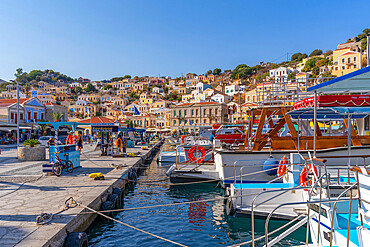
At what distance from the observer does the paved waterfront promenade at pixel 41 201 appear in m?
6.55

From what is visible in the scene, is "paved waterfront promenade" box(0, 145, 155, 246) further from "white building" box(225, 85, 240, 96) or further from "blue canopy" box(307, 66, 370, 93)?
"white building" box(225, 85, 240, 96)

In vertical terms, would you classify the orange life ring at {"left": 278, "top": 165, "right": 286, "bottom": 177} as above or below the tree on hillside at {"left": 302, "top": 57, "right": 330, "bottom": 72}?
below

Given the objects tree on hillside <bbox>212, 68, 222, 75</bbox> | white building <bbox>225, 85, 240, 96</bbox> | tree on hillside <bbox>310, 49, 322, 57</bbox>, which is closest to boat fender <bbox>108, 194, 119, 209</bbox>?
white building <bbox>225, 85, 240, 96</bbox>

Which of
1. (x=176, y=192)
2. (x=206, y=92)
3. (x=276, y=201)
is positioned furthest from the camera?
(x=206, y=92)

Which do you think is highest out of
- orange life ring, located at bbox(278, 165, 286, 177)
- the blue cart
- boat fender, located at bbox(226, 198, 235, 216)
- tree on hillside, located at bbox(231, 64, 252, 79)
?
tree on hillside, located at bbox(231, 64, 252, 79)

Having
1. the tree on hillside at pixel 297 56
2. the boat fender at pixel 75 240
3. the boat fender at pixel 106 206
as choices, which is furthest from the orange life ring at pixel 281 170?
the tree on hillside at pixel 297 56

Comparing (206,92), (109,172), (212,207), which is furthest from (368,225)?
(206,92)

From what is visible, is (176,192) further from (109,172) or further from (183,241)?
(183,241)

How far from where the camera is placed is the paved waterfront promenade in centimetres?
655

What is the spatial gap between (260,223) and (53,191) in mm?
7359

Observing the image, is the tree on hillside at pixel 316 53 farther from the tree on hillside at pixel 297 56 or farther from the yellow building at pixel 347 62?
the yellow building at pixel 347 62

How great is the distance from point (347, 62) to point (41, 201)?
96.7 meters

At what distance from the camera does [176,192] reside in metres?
15.6

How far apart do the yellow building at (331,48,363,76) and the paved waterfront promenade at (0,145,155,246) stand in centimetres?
8856
